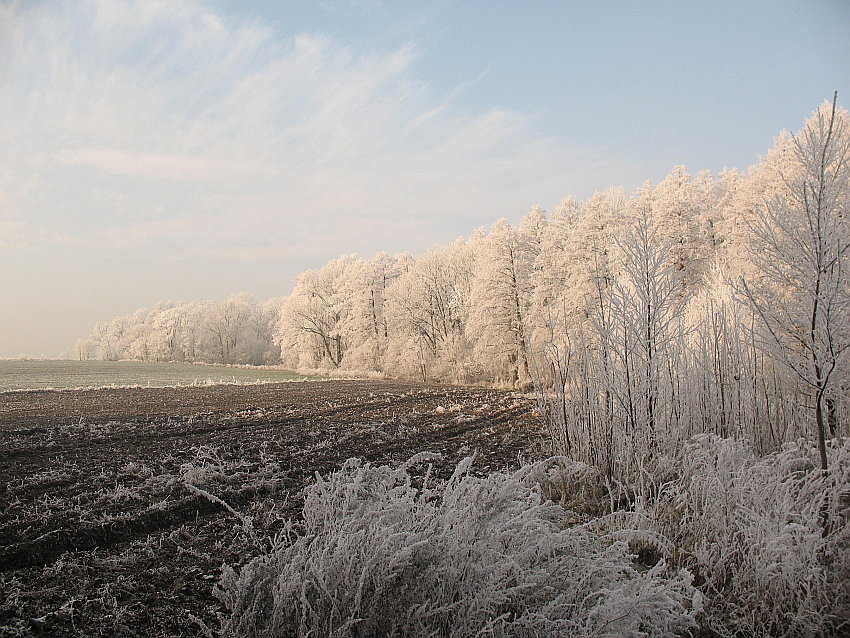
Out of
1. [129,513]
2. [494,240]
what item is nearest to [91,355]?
[494,240]

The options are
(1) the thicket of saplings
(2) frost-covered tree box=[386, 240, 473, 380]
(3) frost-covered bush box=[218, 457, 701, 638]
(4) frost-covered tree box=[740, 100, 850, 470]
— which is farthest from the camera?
(2) frost-covered tree box=[386, 240, 473, 380]

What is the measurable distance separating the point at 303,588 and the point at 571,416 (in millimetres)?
4718

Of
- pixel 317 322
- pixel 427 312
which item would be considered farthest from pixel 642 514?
pixel 317 322

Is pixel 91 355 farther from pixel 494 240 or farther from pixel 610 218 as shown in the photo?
pixel 610 218

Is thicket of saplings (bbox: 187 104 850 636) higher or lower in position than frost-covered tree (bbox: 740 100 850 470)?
lower

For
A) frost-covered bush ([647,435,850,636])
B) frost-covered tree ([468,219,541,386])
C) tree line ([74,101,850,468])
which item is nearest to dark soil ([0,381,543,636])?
tree line ([74,101,850,468])

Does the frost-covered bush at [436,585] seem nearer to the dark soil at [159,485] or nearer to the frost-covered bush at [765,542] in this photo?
the dark soil at [159,485]

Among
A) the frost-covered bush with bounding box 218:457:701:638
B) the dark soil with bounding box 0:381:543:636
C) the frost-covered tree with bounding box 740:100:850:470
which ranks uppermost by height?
the frost-covered tree with bounding box 740:100:850:470

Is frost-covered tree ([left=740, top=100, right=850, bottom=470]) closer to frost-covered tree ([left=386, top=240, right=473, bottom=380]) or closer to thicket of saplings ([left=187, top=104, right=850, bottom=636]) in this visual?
thicket of saplings ([left=187, top=104, right=850, bottom=636])

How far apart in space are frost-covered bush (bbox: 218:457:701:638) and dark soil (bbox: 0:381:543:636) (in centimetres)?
49

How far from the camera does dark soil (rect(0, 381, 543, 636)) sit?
362 cm

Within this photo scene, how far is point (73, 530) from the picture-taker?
4.96m

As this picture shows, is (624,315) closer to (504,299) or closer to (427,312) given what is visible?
(504,299)

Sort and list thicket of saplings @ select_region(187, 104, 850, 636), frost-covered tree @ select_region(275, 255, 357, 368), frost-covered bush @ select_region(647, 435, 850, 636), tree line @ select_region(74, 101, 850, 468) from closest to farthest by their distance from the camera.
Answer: thicket of saplings @ select_region(187, 104, 850, 636), frost-covered bush @ select_region(647, 435, 850, 636), tree line @ select_region(74, 101, 850, 468), frost-covered tree @ select_region(275, 255, 357, 368)
